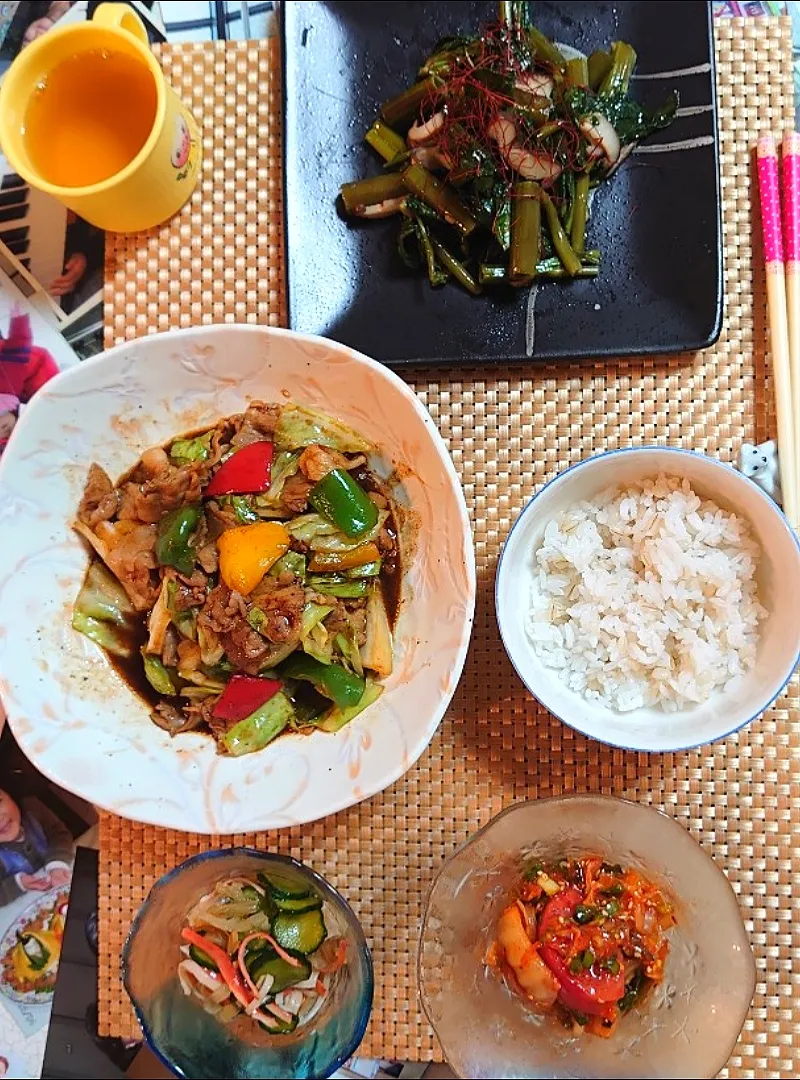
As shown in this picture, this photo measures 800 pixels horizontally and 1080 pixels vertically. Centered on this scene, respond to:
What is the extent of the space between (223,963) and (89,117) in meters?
1.68

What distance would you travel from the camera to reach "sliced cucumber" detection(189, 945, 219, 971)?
1.70 meters

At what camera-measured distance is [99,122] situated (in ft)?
5.93

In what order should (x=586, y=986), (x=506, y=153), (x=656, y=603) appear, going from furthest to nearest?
(x=506, y=153) < (x=656, y=603) < (x=586, y=986)

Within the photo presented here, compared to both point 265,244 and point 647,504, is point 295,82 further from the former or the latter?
point 647,504

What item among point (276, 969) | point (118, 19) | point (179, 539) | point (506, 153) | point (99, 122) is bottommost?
point (276, 969)

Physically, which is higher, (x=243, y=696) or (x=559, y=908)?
(x=243, y=696)

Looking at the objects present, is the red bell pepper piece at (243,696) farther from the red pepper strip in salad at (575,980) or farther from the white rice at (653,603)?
the red pepper strip in salad at (575,980)

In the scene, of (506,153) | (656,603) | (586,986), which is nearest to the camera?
(586,986)

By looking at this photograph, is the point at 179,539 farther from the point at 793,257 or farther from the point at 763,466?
the point at 793,257

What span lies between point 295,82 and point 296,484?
2.87 ft

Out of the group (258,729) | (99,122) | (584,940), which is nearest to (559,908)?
(584,940)

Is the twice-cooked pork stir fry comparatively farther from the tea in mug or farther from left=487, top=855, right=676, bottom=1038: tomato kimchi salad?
the tea in mug

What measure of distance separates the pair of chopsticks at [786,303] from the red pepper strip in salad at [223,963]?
1.37 m

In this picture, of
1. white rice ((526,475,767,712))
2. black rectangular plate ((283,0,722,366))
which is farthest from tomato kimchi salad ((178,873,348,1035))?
black rectangular plate ((283,0,722,366))
